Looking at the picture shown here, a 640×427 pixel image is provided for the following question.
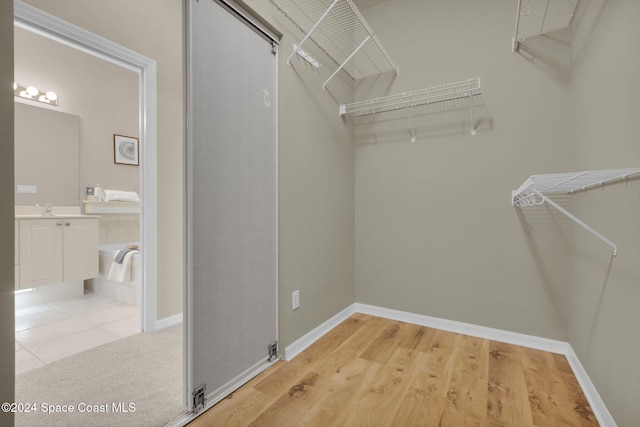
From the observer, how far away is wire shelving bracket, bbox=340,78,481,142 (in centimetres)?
220

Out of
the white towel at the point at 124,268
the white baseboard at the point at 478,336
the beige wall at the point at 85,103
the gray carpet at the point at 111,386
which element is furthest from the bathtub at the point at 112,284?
the white baseboard at the point at 478,336

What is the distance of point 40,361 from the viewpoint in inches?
73.7

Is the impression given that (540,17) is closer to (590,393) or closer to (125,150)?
(590,393)

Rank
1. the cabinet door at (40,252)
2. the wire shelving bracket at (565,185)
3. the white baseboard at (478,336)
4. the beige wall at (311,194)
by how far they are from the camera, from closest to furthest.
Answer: the wire shelving bracket at (565,185)
the white baseboard at (478,336)
the beige wall at (311,194)
the cabinet door at (40,252)

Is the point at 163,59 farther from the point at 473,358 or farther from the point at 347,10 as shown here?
the point at 473,358

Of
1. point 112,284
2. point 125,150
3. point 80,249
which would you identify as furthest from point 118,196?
point 112,284

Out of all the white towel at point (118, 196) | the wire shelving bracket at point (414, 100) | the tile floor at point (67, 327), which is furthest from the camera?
the white towel at point (118, 196)

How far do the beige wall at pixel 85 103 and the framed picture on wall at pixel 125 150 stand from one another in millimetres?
53

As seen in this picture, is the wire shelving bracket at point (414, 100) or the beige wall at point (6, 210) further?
the wire shelving bracket at point (414, 100)

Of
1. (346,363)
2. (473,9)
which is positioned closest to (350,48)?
(473,9)

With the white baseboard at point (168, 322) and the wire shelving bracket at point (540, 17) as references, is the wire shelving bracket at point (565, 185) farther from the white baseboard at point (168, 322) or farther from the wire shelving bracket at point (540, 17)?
the white baseboard at point (168, 322)

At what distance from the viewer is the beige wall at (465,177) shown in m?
2.00

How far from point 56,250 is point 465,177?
4.01 meters

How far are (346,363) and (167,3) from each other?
313 cm
